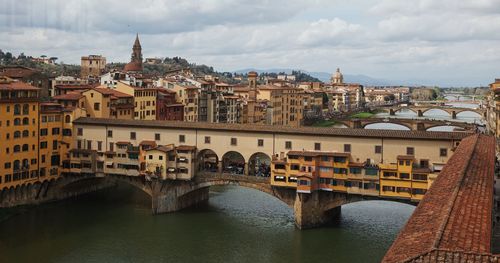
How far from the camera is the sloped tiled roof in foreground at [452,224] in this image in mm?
10000

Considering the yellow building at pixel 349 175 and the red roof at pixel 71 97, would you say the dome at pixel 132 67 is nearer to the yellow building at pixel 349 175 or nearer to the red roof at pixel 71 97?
the red roof at pixel 71 97

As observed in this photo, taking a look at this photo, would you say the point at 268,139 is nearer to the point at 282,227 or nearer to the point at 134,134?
the point at 282,227

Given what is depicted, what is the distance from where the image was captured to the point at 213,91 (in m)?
70.8

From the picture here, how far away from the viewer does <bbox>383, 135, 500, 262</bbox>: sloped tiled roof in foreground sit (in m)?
10.0

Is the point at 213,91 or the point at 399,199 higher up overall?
the point at 213,91

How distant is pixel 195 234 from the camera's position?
3334cm

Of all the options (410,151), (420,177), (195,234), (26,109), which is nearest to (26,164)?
(26,109)

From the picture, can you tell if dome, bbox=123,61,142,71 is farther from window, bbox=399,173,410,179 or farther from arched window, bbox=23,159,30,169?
window, bbox=399,173,410,179

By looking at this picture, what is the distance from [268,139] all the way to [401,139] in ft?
26.6

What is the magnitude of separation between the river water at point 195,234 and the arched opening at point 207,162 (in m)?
2.65

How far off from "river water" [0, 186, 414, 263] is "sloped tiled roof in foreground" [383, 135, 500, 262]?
1232 centimetres

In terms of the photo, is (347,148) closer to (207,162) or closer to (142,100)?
(207,162)

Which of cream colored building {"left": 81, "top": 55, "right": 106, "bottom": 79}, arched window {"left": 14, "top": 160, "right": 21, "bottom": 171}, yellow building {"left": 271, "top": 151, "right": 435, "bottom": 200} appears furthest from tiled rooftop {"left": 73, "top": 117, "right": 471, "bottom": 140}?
cream colored building {"left": 81, "top": 55, "right": 106, "bottom": 79}

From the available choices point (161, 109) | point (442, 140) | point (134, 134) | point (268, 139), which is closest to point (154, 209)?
point (134, 134)
